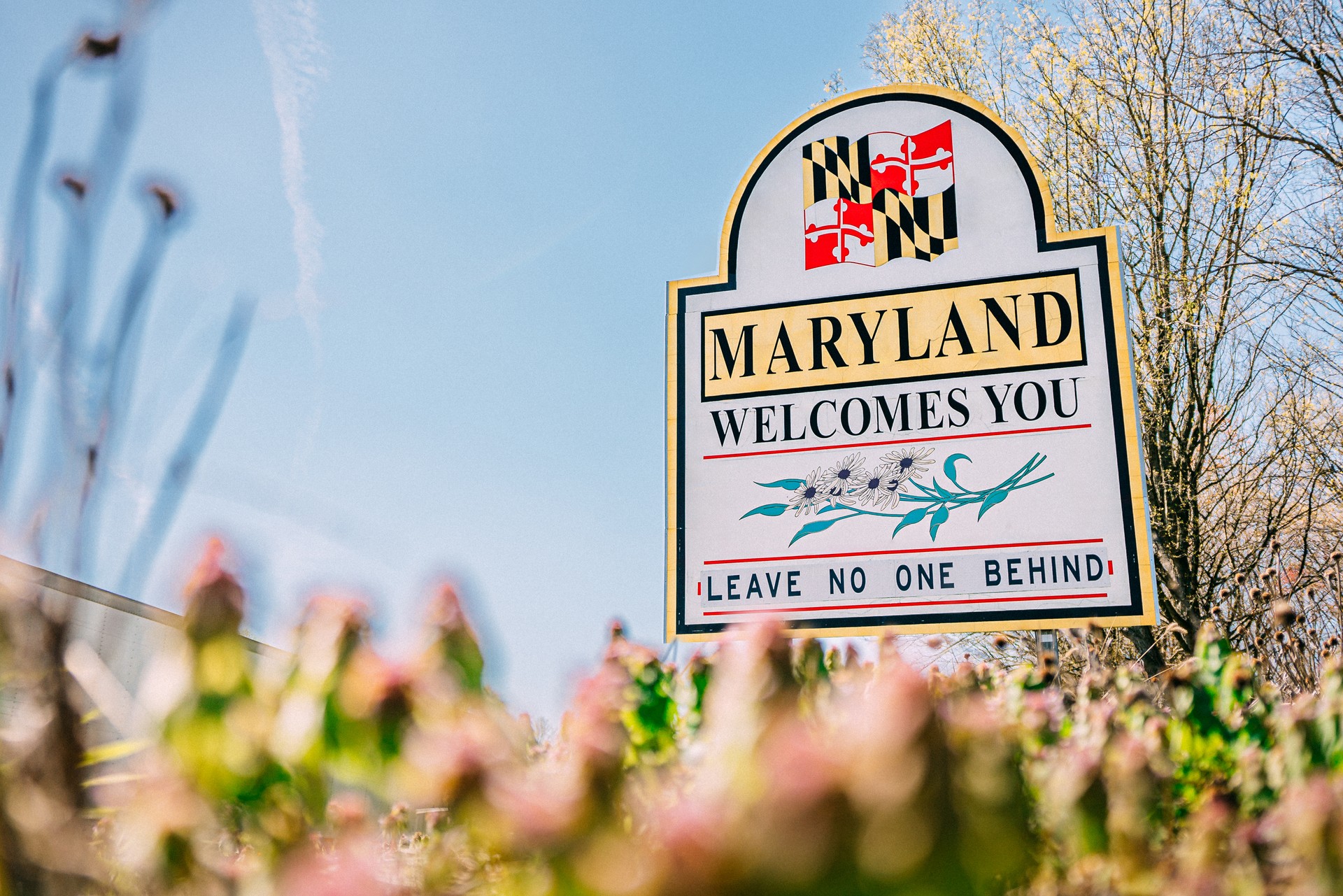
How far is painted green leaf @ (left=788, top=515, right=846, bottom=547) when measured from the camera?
13.7ft

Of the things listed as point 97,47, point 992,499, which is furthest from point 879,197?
point 97,47

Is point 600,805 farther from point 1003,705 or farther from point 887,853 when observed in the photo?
point 1003,705

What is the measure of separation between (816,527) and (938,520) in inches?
19.8

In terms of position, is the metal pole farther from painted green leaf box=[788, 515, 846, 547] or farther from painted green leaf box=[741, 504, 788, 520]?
painted green leaf box=[741, 504, 788, 520]

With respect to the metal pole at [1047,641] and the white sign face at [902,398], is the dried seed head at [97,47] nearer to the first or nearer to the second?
the white sign face at [902,398]

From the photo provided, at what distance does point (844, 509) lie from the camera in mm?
4168

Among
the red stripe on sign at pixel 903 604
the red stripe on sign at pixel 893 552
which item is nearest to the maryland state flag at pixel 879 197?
the red stripe on sign at pixel 893 552

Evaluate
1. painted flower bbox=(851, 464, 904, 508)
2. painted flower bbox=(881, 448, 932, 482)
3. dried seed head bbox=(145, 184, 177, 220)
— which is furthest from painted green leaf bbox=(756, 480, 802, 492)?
dried seed head bbox=(145, 184, 177, 220)

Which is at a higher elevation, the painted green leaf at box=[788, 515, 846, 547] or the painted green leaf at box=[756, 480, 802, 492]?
the painted green leaf at box=[756, 480, 802, 492]

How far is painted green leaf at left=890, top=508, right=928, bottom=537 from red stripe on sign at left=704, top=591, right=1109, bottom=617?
0.29m

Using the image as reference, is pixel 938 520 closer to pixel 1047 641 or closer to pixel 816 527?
pixel 816 527

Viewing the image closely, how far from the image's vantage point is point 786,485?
4.28 meters

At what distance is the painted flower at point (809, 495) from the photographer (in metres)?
4.22

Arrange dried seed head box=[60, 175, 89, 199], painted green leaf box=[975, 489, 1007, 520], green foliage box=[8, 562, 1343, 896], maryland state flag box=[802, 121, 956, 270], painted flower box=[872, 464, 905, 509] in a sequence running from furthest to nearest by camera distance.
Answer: maryland state flag box=[802, 121, 956, 270] → painted flower box=[872, 464, 905, 509] → painted green leaf box=[975, 489, 1007, 520] → dried seed head box=[60, 175, 89, 199] → green foliage box=[8, 562, 1343, 896]
